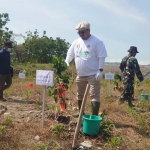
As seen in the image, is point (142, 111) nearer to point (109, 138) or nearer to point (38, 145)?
point (109, 138)

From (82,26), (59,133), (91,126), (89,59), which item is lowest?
(59,133)

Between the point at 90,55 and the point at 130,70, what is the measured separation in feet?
7.58

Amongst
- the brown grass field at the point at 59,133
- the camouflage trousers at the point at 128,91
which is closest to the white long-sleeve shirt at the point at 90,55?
the brown grass field at the point at 59,133

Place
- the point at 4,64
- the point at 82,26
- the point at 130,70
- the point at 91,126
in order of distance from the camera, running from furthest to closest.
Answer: the point at 4,64 → the point at 130,70 → the point at 82,26 → the point at 91,126

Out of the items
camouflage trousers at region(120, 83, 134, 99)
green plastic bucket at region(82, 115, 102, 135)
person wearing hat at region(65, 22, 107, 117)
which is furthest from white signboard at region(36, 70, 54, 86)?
camouflage trousers at region(120, 83, 134, 99)

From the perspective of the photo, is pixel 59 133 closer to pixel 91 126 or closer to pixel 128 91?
pixel 91 126

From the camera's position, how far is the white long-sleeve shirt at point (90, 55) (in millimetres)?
3777

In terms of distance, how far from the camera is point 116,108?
5.32 metres

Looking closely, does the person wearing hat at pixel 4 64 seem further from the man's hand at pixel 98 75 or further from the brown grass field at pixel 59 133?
the man's hand at pixel 98 75

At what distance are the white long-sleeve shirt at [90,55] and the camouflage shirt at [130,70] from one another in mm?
2095

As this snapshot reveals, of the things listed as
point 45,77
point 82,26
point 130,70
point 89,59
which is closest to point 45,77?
point 45,77

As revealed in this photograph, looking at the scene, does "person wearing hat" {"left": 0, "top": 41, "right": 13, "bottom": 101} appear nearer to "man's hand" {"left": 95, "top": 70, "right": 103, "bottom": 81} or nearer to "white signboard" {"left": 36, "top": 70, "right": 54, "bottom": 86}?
"white signboard" {"left": 36, "top": 70, "right": 54, "bottom": 86}

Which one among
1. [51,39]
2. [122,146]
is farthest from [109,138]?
[51,39]

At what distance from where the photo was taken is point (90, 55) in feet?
12.6
